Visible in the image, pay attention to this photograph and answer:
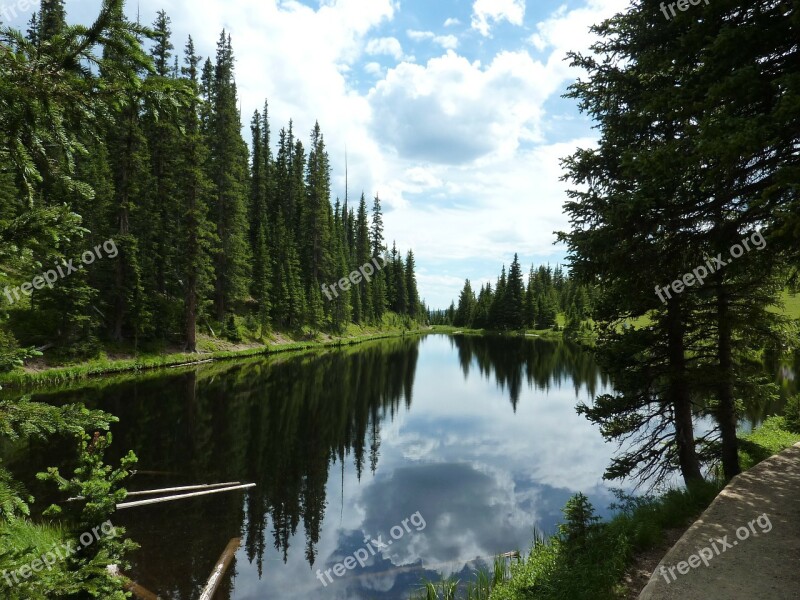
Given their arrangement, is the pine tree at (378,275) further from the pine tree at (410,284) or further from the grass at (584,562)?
the grass at (584,562)

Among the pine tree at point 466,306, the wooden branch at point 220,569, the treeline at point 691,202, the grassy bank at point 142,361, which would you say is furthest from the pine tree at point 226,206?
the pine tree at point 466,306

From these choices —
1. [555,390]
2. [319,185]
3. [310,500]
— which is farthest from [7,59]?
[319,185]

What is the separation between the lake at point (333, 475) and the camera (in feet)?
29.1

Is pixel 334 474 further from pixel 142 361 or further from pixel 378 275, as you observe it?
pixel 378 275

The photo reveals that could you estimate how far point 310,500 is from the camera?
38.8 feet

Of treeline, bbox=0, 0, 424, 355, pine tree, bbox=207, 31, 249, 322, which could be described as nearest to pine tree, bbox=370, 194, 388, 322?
treeline, bbox=0, 0, 424, 355

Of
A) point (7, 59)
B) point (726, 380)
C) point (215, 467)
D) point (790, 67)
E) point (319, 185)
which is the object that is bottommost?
point (215, 467)

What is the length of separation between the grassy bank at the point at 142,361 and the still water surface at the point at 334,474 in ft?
8.09

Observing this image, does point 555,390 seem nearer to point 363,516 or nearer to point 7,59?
point 363,516

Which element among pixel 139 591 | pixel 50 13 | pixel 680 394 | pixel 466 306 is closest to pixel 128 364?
pixel 139 591

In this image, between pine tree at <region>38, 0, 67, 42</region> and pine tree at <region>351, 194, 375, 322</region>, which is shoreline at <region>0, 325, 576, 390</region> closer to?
pine tree at <region>351, 194, 375, 322</region>

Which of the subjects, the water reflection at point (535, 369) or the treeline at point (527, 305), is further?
the treeline at point (527, 305)

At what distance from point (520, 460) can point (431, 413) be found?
7.85m

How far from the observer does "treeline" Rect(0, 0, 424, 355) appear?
374 centimetres
